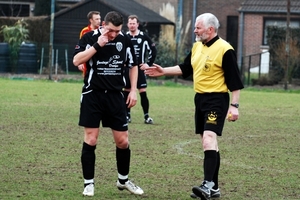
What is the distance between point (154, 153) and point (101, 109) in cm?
336

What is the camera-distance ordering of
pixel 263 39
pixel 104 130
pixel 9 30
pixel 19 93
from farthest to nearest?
pixel 263 39
pixel 9 30
pixel 19 93
pixel 104 130

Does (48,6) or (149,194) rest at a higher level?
(48,6)

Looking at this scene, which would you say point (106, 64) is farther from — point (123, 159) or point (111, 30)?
point (123, 159)

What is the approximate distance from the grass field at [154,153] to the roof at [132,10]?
16620 mm

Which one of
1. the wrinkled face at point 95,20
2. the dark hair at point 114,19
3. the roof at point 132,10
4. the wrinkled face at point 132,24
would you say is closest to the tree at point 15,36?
the roof at point 132,10

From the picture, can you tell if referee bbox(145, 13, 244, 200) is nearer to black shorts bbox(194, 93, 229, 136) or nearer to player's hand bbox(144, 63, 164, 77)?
black shorts bbox(194, 93, 229, 136)

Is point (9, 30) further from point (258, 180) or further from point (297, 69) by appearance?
point (258, 180)

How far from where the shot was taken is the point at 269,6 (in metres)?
39.4

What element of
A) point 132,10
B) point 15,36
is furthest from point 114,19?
point 132,10

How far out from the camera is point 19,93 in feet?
71.5

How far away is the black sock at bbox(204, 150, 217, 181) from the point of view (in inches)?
311

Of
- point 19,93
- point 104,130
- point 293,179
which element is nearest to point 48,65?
point 19,93

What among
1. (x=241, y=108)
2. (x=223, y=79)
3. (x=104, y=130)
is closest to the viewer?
(x=223, y=79)

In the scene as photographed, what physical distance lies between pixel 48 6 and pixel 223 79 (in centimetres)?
3411
